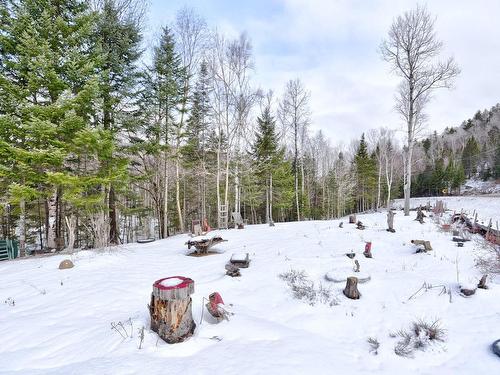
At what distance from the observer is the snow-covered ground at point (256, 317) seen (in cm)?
321

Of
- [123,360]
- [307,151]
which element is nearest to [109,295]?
[123,360]

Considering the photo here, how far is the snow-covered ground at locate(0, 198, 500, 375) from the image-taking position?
321 centimetres

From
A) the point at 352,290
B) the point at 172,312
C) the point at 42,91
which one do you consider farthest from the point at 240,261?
the point at 42,91

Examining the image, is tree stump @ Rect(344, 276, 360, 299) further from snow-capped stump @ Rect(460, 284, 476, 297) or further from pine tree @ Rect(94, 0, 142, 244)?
pine tree @ Rect(94, 0, 142, 244)

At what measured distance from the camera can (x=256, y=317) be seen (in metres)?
4.39

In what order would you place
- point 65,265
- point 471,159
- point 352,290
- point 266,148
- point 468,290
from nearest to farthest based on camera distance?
point 468,290 < point 352,290 < point 65,265 < point 266,148 < point 471,159

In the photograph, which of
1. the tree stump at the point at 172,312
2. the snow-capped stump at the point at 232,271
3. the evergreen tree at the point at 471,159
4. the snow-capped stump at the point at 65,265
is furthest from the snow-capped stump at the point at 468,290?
the evergreen tree at the point at 471,159

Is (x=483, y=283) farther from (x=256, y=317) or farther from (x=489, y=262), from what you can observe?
(x=256, y=317)

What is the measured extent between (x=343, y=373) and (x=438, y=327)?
2.13 m

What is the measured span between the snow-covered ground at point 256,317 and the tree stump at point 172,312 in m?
0.13

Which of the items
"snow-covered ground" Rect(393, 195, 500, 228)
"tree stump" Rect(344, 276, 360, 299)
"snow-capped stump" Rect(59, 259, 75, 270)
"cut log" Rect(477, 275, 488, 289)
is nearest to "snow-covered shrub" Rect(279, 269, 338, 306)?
"tree stump" Rect(344, 276, 360, 299)

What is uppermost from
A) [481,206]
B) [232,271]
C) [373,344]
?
[232,271]

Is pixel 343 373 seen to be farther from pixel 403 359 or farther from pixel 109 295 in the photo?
pixel 109 295

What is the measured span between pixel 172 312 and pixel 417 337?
3.52 metres
